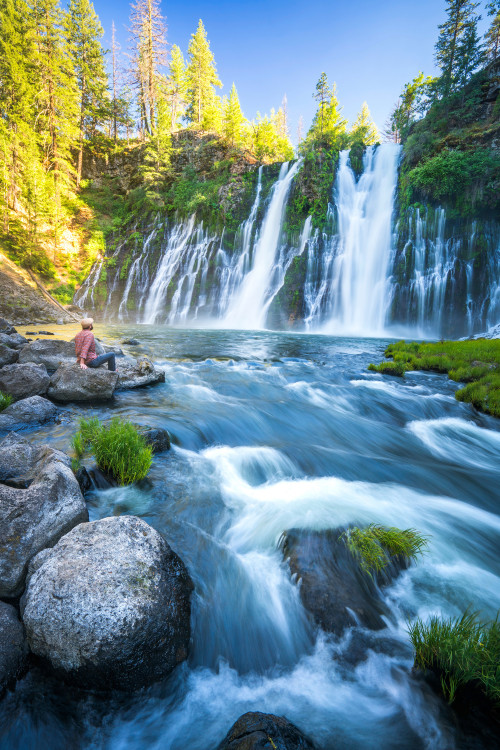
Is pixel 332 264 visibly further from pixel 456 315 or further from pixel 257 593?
pixel 257 593

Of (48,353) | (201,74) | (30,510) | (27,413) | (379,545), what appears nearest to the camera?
(30,510)

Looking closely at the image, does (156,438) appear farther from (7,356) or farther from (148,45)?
(148,45)

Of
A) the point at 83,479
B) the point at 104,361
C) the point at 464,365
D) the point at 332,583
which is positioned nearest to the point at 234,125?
the point at 464,365

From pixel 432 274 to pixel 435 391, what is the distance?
14.6 metres

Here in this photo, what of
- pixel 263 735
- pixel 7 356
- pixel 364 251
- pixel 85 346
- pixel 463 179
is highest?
pixel 463 179

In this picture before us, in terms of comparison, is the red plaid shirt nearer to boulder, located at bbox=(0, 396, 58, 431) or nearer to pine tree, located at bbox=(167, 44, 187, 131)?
boulder, located at bbox=(0, 396, 58, 431)

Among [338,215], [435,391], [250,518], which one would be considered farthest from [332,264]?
[250,518]

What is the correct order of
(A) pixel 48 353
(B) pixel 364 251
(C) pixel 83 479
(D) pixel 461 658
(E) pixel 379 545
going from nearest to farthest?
(D) pixel 461 658, (E) pixel 379 545, (C) pixel 83 479, (A) pixel 48 353, (B) pixel 364 251

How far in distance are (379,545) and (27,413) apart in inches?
220

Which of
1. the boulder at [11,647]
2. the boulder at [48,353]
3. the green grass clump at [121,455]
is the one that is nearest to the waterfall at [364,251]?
the boulder at [48,353]

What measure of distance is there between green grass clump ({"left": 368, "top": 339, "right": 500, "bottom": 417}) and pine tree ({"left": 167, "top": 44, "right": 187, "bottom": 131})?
4632 cm

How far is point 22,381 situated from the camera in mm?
6117

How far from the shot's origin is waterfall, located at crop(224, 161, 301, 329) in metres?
24.8

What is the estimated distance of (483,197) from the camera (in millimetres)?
19484
